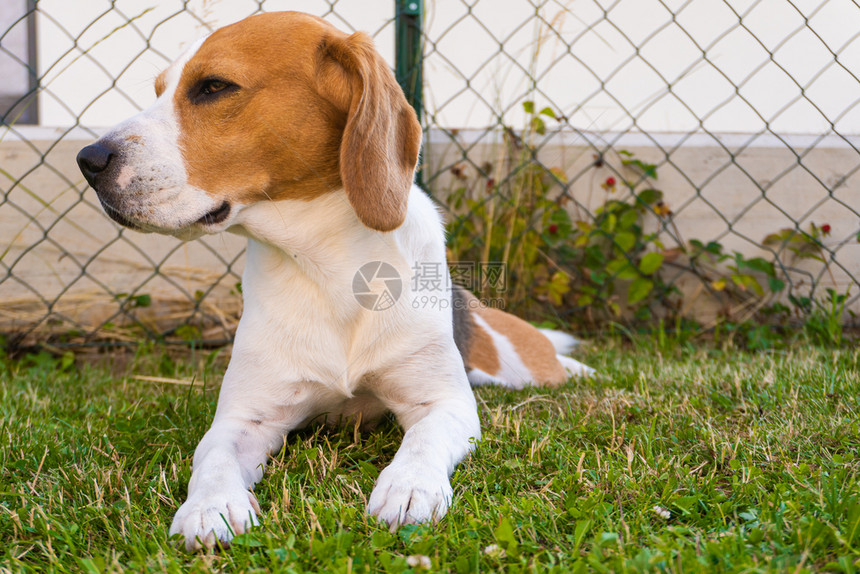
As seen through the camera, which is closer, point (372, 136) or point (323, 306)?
point (372, 136)

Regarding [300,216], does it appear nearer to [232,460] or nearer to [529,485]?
[232,460]

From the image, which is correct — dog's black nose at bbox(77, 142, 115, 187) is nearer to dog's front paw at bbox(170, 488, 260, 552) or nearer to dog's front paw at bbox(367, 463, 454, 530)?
dog's front paw at bbox(170, 488, 260, 552)

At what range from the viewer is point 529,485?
1670mm

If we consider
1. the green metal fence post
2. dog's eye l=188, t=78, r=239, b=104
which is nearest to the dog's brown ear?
dog's eye l=188, t=78, r=239, b=104

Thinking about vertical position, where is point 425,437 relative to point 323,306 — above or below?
below

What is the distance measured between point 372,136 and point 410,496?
880mm

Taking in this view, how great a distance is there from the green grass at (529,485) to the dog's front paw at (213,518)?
0.04 m

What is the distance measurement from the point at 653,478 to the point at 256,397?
102 centimetres

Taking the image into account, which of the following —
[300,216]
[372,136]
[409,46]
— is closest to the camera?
[372,136]

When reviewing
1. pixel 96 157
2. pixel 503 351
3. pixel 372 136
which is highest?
pixel 372 136

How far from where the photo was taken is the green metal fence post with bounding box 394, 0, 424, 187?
12.0ft

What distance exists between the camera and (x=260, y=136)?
1878 mm

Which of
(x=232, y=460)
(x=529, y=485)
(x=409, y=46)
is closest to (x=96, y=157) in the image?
(x=232, y=460)

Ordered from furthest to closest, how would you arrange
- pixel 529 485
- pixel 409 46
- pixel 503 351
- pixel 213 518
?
pixel 409 46
pixel 503 351
pixel 529 485
pixel 213 518
